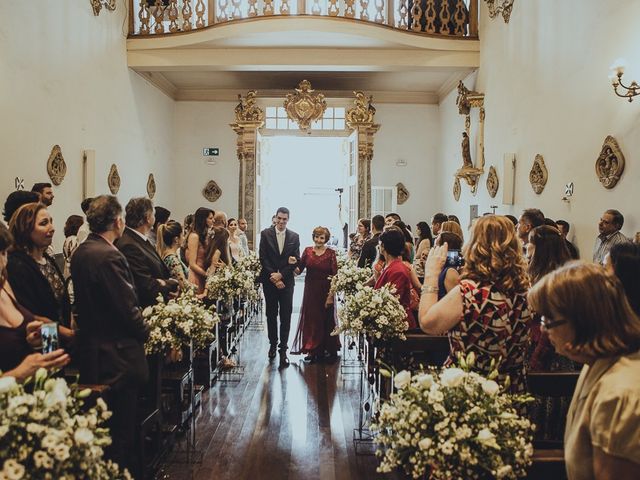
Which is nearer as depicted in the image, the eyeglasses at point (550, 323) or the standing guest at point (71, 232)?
the eyeglasses at point (550, 323)

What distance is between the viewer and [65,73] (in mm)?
8703

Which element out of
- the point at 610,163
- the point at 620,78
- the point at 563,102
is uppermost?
the point at 563,102

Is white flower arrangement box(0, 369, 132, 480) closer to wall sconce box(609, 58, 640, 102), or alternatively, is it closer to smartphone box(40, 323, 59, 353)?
smartphone box(40, 323, 59, 353)

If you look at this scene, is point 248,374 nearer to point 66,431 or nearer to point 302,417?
point 302,417

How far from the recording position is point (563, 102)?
25.3 feet

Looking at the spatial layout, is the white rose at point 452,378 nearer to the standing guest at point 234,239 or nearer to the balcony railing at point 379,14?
the standing guest at point 234,239

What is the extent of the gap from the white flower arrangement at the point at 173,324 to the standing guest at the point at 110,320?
46 cm

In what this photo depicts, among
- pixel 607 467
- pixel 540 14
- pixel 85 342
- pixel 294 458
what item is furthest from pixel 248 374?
pixel 540 14

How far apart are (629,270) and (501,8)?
338 inches

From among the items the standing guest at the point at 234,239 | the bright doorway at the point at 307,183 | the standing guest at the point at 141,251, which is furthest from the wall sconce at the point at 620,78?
the bright doorway at the point at 307,183

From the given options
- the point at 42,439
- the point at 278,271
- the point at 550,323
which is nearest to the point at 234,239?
the point at 278,271

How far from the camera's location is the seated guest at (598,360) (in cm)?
171

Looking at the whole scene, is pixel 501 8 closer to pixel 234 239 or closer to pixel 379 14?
pixel 379 14

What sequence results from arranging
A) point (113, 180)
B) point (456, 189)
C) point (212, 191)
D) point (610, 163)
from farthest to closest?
point (212, 191), point (456, 189), point (113, 180), point (610, 163)
